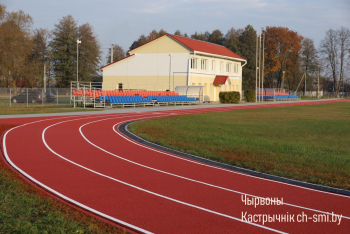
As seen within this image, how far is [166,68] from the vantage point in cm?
4972

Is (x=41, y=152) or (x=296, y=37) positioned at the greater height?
(x=296, y=37)

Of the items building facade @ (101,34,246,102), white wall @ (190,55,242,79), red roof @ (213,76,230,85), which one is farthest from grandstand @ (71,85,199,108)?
red roof @ (213,76,230,85)

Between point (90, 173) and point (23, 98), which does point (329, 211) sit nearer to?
point (90, 173)

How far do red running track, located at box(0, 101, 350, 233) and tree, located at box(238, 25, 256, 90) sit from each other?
76.4 m

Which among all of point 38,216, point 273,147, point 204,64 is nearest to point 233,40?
point 204,64

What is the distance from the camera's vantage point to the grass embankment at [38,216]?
5.53m

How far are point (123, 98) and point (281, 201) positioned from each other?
29853 mm

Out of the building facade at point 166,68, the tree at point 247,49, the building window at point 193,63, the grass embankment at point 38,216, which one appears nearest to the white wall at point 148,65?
the building facade at point 166,68

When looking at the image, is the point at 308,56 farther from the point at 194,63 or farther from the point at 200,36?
Answer: the point at 194,63

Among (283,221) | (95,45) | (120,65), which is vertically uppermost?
(95,45)

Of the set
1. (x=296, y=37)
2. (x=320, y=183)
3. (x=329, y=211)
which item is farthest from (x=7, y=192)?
(x=296, y=37)

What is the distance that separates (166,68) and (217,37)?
48750 millimetres

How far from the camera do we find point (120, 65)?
51.6 m

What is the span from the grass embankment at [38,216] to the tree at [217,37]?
89.9 metres
